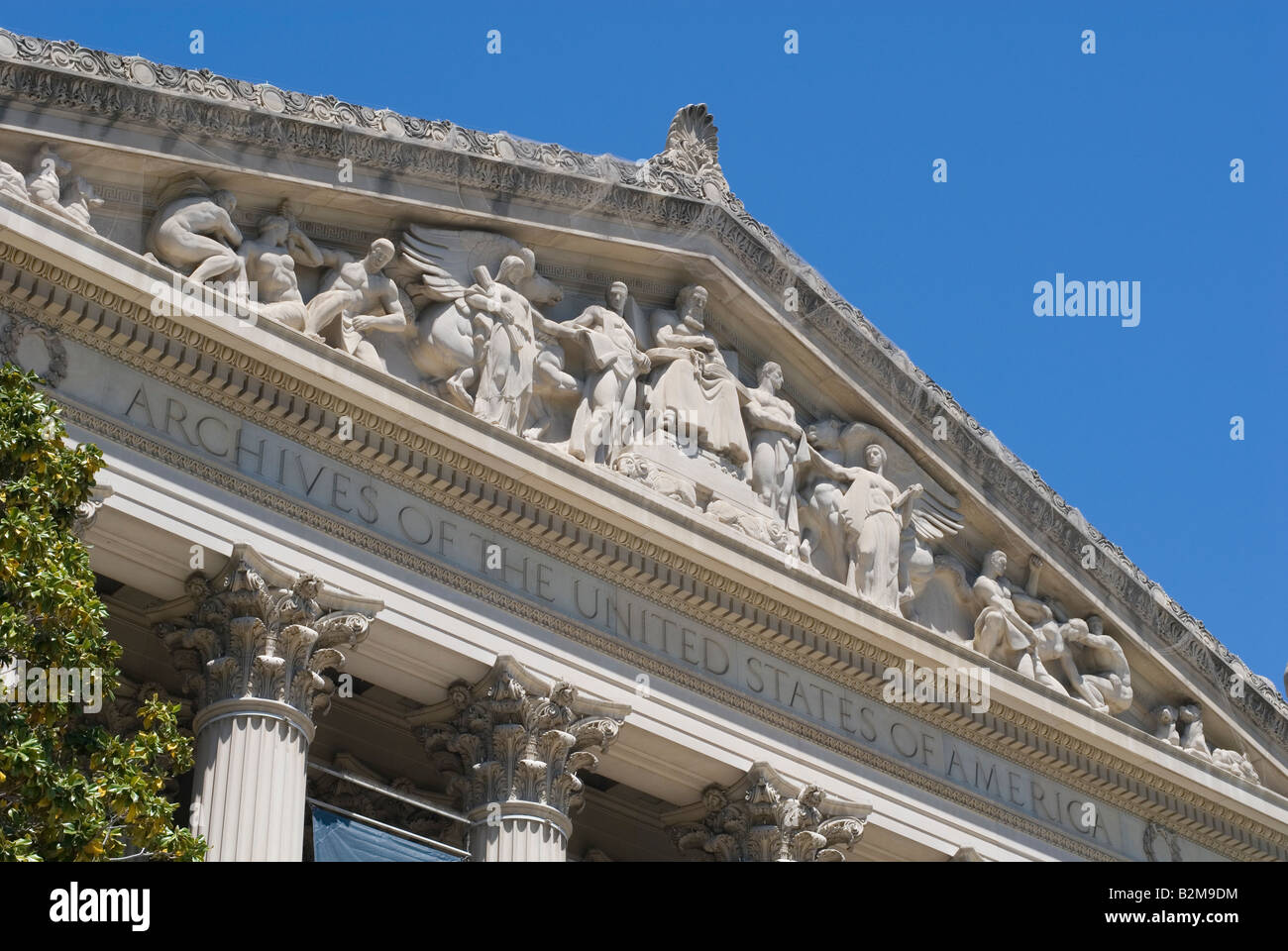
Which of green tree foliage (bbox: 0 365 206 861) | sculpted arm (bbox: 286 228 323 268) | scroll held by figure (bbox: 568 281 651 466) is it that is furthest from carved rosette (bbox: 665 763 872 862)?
green tree foliage (bbox: 0 365 206 861)

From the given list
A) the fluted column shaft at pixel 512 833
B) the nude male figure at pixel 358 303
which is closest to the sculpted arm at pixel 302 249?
the nude male figure at pixel 358 303

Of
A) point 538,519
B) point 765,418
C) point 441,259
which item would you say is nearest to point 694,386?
point 765,418

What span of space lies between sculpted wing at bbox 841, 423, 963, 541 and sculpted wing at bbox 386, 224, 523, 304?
18.8 ft

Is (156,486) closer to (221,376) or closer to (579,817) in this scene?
(221,376)

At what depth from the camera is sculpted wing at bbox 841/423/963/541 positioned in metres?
30.9

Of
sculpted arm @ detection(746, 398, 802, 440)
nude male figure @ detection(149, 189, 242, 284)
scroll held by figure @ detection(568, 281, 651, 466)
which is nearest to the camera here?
nude male figure @ detection(149, 189, 242, 284)

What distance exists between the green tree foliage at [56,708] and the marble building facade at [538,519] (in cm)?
480

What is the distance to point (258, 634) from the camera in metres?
23.6

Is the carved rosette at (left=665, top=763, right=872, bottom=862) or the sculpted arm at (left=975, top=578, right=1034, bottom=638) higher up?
the sculpted arm at (left=975, top=578, right=1034, bottom=638)

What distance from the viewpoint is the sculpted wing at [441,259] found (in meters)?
26.6

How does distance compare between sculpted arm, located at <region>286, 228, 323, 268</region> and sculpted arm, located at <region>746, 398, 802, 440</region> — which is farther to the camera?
sculpted arm, located at <region>746, 398, 802, 440</region>

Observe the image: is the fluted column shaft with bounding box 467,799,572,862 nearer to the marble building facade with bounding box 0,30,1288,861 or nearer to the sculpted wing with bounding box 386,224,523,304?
the marble building facade with bounding box 0,30,1288,861

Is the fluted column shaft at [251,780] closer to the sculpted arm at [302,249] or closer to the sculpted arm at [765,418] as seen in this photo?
the sculpted arm at [302,249]
